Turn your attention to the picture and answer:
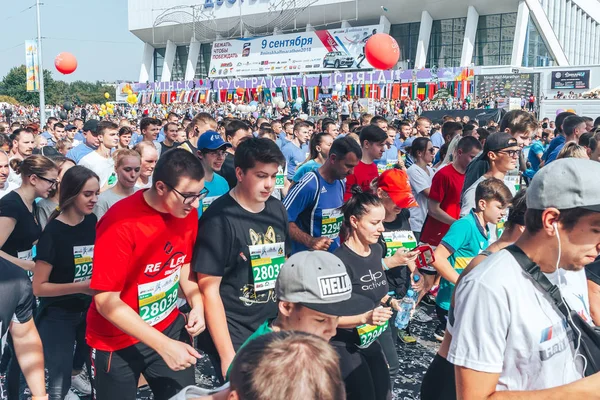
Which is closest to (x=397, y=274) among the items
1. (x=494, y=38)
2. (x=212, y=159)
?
(x=212, y=159)

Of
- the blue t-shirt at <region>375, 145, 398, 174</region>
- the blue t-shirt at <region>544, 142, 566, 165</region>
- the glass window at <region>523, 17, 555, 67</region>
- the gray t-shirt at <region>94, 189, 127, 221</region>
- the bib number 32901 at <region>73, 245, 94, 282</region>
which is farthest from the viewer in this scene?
the glass window at <region>523, 17, 555, 67</region>

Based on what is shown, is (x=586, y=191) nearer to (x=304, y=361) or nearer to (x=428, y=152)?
(x=304, y=361)

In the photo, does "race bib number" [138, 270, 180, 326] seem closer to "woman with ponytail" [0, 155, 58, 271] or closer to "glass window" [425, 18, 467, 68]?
"woman with ponytail" [0, 155, 58, 271]

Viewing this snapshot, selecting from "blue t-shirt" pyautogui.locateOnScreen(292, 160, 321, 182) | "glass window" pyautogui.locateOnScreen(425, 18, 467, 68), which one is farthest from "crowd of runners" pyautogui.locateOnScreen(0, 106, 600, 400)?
"glass window" pyautogui.locateOnScreen(425, 18, 467, 68)

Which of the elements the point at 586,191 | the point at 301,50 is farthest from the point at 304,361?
the point at 301,50

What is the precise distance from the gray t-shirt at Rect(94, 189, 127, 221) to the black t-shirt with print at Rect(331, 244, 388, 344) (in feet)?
5.90

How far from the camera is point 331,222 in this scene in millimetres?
4172

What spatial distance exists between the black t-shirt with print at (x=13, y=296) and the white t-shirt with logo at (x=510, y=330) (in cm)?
165

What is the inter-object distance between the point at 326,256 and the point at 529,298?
32.0 inches

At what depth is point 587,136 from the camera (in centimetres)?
603

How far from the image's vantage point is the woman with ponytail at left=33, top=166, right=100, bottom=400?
3.24m

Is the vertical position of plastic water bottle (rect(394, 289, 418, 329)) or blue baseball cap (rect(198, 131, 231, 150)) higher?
blue baseball cap (rect(198, 131, 231, 150))

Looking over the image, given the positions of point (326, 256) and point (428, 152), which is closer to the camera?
point (326, 256)

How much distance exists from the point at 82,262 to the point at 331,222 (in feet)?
5.62
